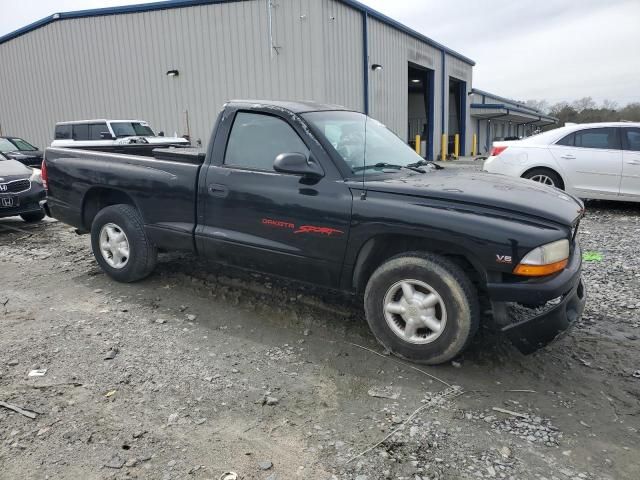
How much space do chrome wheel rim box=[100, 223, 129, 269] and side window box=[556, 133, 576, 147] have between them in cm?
743

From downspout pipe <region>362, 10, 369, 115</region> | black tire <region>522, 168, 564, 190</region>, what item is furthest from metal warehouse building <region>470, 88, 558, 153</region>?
Result: black tire <region>522, 168, 564, 190</region>

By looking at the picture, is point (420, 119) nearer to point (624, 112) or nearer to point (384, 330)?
point (384, 330)

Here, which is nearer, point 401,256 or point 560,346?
point 401,256

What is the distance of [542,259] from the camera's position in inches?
119

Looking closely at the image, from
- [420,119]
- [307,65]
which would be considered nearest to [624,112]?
[420,119]

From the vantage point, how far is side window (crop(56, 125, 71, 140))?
1570 centimetres

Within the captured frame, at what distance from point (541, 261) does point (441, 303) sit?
66cm

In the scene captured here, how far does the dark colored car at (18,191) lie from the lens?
24.6 feet

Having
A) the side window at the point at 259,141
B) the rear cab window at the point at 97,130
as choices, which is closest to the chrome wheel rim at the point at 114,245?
the side window at the point at 259,141

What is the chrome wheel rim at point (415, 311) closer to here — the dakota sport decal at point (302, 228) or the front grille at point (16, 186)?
the dakota sport decal at point (302, 228)

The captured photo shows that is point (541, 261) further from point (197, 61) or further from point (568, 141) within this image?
point (197, 61)

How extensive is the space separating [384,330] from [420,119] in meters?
31.0

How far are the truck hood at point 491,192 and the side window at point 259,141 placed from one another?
30.3 inches

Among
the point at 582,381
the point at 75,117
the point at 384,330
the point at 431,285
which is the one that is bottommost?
the point at 582,381
